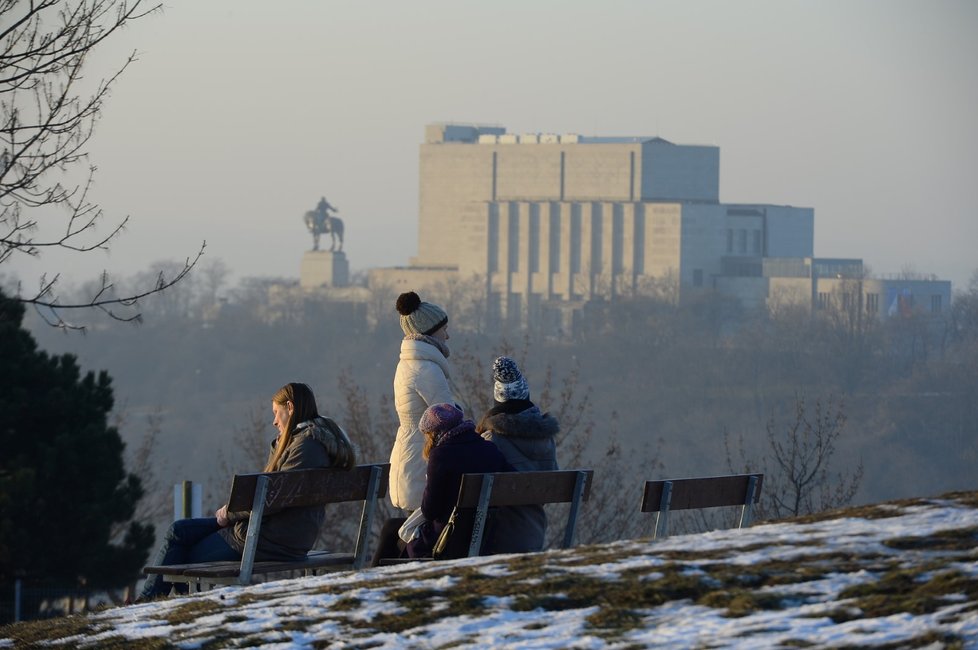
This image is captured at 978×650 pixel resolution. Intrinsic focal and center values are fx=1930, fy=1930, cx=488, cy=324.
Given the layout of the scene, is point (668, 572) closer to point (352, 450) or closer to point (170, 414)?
point (352, 450)

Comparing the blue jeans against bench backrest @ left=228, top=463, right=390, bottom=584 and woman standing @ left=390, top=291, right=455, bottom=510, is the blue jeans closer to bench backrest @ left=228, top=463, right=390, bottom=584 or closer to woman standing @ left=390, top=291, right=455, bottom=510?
bench backrest @ left=228, top=463, right=390, bottom=584

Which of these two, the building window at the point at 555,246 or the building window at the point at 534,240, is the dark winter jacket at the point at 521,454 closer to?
the building window at the point at 555,246

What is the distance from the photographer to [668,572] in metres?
6.06

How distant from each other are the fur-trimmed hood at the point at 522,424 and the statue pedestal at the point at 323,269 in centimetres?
13963

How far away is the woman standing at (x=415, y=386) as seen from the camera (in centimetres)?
852

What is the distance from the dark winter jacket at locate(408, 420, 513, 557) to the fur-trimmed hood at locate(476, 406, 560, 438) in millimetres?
213

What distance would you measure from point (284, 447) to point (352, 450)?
29 cm

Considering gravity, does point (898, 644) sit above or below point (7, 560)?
above

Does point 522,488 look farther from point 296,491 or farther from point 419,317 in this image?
point 419,317

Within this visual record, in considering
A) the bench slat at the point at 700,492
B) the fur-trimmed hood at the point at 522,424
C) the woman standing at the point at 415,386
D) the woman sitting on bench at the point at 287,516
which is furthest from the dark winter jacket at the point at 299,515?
the bench slat at the point at 700,492

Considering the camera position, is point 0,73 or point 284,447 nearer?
point 284,447

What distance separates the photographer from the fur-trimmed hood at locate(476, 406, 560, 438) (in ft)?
26.8

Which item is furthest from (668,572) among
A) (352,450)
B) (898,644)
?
(352,450)

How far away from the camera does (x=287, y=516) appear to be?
812 cm
